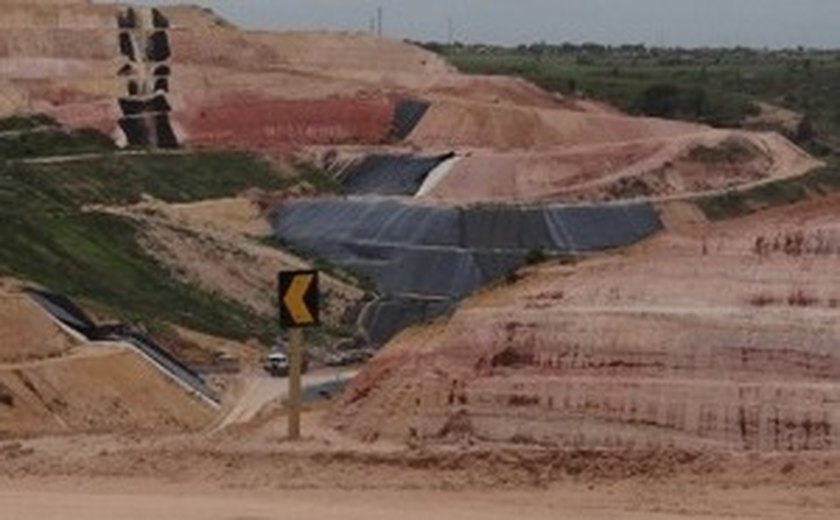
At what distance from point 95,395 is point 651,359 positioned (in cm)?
3297

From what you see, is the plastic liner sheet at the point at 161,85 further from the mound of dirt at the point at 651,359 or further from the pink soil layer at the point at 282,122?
the mound of dirt at the point at 651,359

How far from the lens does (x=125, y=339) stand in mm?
60938

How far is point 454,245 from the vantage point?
94625 mm

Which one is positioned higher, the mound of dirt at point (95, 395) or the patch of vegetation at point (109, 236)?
the mound of dirt at point (95, 395)

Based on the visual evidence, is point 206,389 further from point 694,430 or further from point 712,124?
point 712,124

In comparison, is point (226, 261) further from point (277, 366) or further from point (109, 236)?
point (277, 366)

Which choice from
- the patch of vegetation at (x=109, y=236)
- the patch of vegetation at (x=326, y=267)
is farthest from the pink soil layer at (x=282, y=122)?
the patch of vegetation at (x=326, y=267)

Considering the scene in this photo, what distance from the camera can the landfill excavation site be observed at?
2152 centimetres

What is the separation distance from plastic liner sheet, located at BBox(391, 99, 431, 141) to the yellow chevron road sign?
334 ft

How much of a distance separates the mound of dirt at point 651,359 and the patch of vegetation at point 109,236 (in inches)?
1941

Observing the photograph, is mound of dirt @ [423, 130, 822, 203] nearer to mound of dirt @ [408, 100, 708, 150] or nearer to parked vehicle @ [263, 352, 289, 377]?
mound of dirt @ [408, 100, 708, 150]

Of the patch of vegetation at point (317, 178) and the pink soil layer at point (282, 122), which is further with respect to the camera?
the pink soil layer at point (282, 122)

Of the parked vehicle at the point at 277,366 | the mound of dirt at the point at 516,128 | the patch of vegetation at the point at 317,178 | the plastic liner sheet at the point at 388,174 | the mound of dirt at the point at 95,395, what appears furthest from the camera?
the mound of dirt at the point at 516,128

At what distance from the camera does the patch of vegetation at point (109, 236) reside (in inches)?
3076
